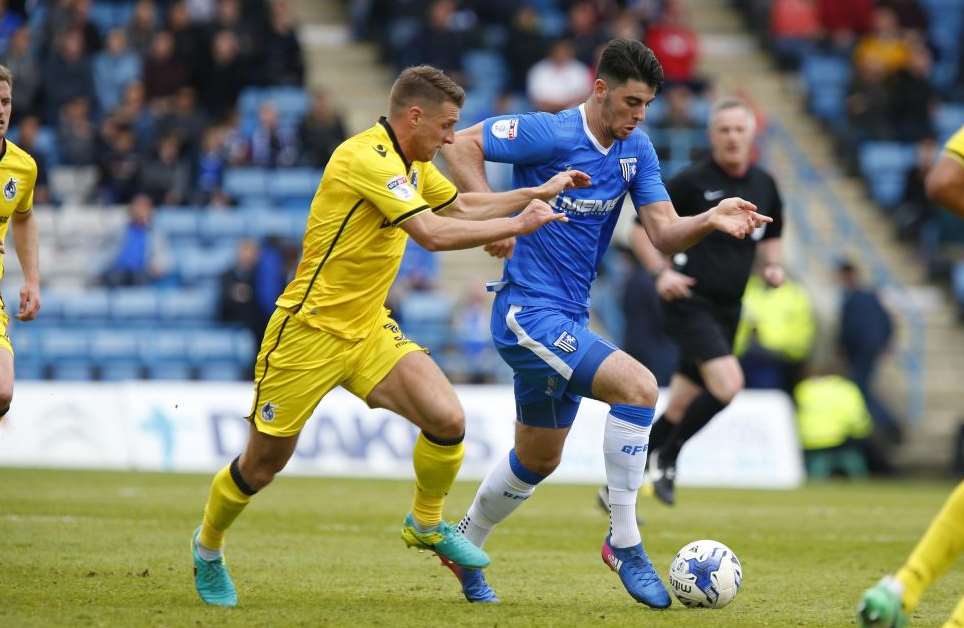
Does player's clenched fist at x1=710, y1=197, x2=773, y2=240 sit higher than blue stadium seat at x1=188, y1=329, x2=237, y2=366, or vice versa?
player's clenched fist at x1=710, y1=197, x2=773, y2=240

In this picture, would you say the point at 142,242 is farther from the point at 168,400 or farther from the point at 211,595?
the point at 211,595

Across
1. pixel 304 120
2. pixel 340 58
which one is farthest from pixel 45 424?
pixel 340 58

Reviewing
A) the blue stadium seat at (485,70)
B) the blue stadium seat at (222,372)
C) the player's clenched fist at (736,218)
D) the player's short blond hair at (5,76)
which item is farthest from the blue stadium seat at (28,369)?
the player's clenched fist at (736,218)

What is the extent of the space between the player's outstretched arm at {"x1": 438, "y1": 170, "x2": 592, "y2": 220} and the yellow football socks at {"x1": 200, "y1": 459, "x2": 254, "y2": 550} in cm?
166

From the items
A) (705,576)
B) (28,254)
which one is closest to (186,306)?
(28,254)

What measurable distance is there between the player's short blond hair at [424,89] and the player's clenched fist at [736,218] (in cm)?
133

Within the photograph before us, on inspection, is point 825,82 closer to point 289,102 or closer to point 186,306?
point 289,102

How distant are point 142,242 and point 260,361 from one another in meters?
12.0

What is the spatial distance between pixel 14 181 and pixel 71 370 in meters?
10.2

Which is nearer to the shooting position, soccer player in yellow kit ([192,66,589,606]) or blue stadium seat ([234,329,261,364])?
soccer player in yellow kit ([192,66,589,606])

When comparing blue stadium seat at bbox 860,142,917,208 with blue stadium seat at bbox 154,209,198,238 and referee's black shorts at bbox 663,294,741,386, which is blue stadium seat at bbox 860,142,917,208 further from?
referee's black shorts at bbox 663,294,741,386

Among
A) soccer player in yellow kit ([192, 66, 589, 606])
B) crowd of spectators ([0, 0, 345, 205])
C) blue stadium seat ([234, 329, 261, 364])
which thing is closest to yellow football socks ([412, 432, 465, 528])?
soccer player in yellow kit ([192, 66, 589, 606])

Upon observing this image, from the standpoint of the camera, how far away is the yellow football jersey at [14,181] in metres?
8.66

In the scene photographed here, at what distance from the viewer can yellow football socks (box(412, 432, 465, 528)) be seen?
7.57 meters
